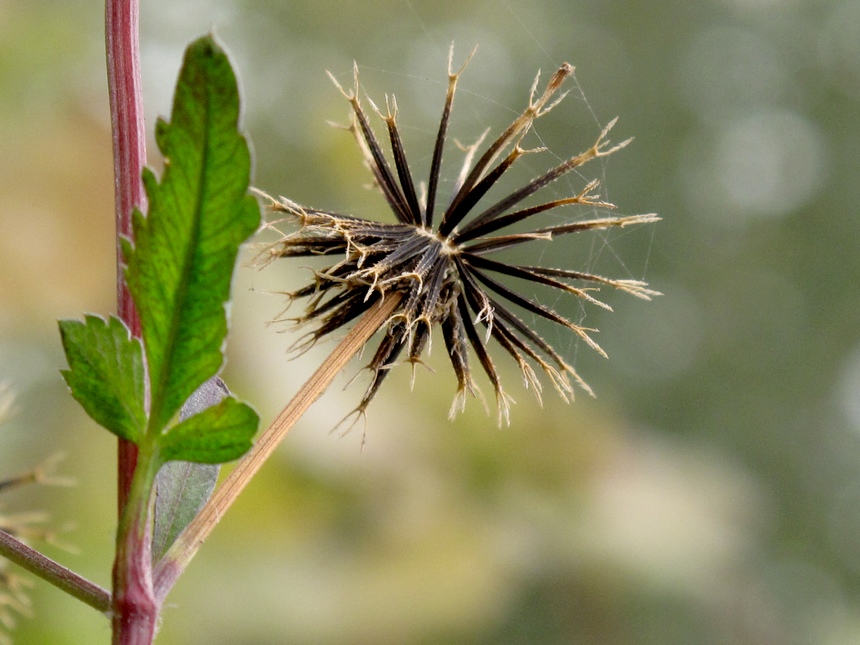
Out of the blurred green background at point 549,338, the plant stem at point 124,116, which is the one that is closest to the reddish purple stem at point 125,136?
the plant stem at point 124,116

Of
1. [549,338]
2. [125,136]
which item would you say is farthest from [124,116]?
[549,338]

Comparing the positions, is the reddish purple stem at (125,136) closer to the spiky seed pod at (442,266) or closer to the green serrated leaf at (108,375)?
the green serrated leaf at (108,375)

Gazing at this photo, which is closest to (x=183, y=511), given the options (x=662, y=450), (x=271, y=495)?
(x=271, y=495)

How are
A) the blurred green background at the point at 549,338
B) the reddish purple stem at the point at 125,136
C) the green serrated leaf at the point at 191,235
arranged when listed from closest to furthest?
1. the green serrated leaf at the point at 191,235
2. the reddish purple stem at the point at 125,136
3. the blurred green background at the point at 549,338

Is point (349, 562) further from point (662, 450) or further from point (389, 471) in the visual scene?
point (662, 450)

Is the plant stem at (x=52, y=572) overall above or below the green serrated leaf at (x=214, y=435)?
below

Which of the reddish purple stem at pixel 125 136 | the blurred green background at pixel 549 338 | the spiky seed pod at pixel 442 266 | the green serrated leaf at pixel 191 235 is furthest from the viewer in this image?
the blurred green background at pixel 549 338
